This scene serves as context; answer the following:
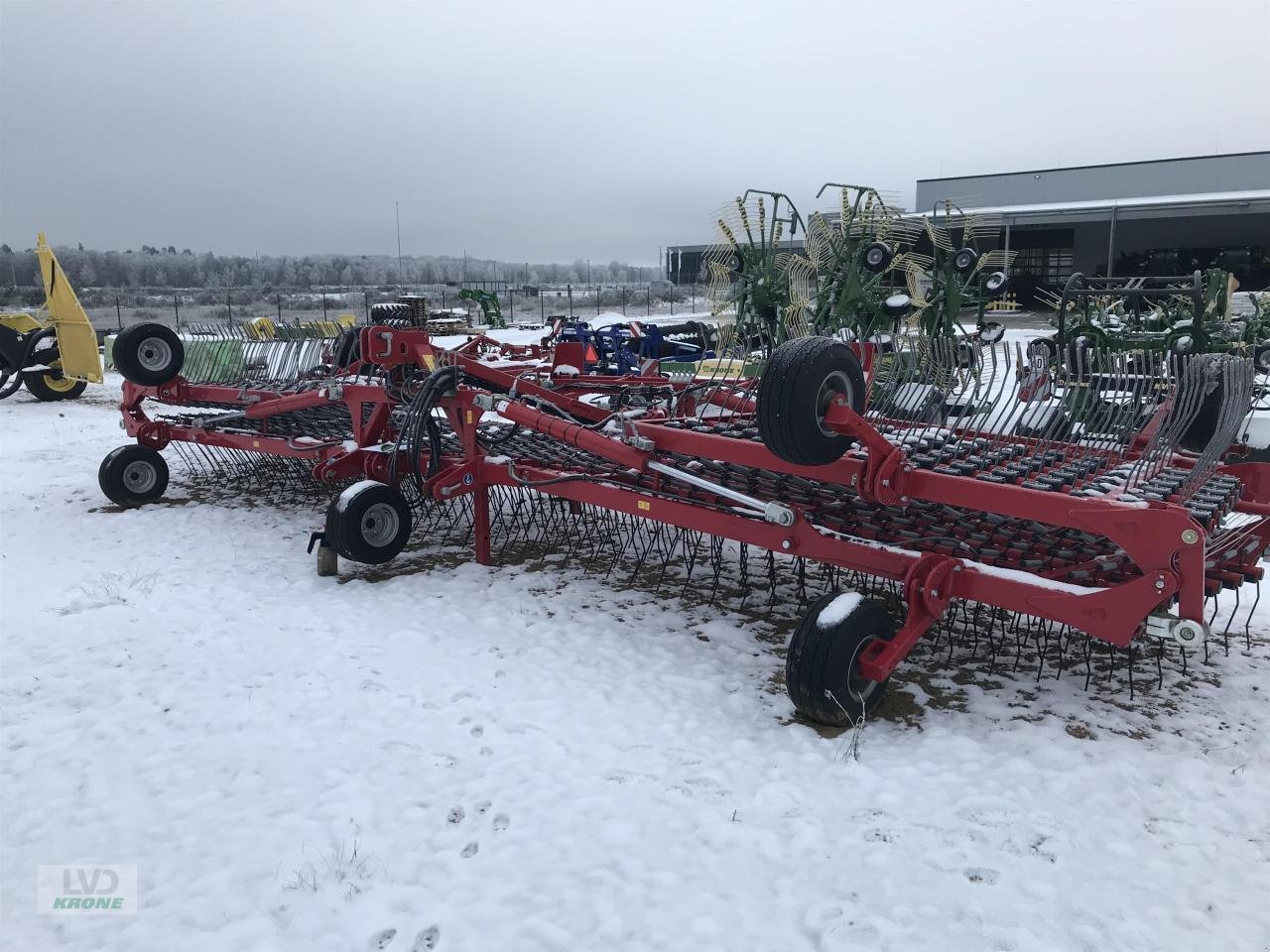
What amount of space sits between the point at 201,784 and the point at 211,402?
4.91m

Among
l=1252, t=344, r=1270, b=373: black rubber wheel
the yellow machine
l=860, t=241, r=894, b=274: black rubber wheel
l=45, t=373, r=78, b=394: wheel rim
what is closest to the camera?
l=860, t=241, r=894, b=274: black rubber wheel

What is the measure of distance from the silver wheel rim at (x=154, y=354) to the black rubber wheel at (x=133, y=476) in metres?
0.69

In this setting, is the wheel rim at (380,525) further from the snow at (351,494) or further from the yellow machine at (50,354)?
the yellow machine at (50,354)

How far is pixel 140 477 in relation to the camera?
7.34 m

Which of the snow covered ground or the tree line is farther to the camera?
the tree line

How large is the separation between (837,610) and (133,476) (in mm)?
6225

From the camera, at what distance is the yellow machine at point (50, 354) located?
42.4ft

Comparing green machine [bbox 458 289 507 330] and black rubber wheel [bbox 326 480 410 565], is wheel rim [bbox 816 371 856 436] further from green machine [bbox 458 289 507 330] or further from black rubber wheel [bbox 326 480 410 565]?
green machine [bbox 458 289 507 330]

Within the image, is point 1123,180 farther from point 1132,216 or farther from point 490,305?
point 490,305

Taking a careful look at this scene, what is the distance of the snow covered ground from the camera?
2574 mm

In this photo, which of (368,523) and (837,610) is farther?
(368,523)

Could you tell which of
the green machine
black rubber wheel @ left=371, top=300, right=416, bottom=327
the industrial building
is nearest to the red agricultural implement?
black rubber wheel @ left=371, top=300, right=416, bottom=327

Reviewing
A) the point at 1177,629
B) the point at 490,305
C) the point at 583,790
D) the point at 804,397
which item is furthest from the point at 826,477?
the point at 490,305

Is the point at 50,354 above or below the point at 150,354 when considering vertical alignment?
below
